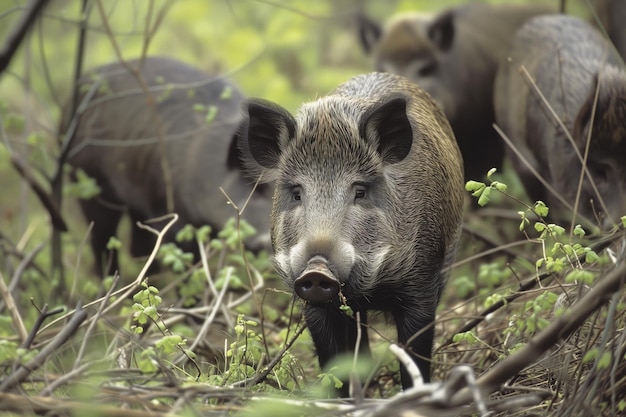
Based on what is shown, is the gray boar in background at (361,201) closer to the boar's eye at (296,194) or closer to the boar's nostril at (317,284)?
the boar's eye at (296,194)

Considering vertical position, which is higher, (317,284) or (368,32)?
(317,284)

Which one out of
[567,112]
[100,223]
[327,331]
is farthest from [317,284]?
[100,223]

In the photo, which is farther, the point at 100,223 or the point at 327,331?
the point at 100,223

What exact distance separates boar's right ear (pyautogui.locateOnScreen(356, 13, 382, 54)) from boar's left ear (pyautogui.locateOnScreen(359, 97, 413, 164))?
5796mm

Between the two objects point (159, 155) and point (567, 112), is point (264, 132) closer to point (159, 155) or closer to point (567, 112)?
point (567, 112)

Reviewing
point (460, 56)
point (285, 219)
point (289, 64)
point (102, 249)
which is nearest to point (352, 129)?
point (285, 219)

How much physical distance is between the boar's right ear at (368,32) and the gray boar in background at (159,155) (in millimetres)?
2425

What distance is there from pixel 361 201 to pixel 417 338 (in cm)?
64

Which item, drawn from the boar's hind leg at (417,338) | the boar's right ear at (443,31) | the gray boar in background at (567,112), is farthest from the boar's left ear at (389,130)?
the boar's right ear at (443,31)

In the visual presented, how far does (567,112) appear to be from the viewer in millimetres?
6273

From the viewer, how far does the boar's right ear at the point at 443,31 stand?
9.12 meters

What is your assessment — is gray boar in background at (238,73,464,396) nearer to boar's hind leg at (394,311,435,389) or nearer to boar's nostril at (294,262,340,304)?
boar's hind leg at (394,311,435,389)

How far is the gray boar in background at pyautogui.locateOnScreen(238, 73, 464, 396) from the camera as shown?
4.03 meters

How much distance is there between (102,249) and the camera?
310 inches
